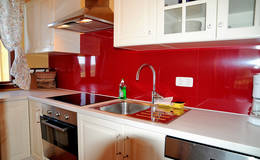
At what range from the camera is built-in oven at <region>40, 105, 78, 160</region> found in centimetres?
154

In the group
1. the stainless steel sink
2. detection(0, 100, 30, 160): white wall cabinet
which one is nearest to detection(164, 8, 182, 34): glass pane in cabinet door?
the stainless steel sink

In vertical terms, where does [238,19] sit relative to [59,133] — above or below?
above

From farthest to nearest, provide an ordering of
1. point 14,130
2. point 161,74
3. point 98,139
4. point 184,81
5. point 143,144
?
point 14,130, point 161,74, point 184,81, point 98,139, point 143,144

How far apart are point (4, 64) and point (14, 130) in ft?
3.64

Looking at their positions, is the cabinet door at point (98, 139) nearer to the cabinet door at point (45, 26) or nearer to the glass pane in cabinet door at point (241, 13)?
the glass pane in cabinet door at point (241, 13)

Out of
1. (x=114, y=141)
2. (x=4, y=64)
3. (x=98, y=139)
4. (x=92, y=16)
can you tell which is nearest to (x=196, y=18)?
(x=92, y=16)

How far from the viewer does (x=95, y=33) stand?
6.97 ft

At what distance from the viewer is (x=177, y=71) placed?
1530 mm

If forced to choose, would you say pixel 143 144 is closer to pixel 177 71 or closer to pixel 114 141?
pixel 114 141

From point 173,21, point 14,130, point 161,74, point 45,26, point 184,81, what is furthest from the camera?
point 45,26

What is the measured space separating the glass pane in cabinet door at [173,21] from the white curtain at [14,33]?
1.93m

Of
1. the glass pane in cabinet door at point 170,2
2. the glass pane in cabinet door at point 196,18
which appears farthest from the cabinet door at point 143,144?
the glass pane in cabinet door at point 170,2

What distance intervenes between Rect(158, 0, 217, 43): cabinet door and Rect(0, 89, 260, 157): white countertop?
544 mm

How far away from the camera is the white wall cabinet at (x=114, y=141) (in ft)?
3.46
